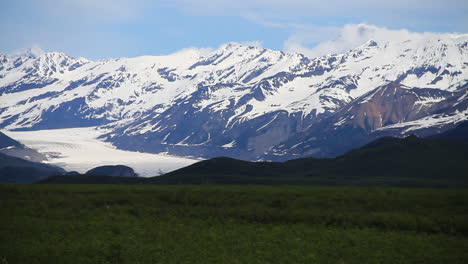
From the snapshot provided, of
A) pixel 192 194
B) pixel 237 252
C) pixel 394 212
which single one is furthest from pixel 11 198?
pixel 394 212

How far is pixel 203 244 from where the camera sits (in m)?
45.9

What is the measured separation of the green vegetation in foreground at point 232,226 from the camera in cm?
4316

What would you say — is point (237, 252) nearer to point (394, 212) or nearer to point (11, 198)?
point (394, 212)

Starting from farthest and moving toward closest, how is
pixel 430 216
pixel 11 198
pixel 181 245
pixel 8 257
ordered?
pixel 11 198 < pixel 430 216 < pixel 181 245 < pixel 8 257

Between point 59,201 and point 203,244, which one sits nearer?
point 203,244

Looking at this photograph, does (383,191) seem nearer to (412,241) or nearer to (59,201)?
(412,241)

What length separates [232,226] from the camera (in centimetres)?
5241

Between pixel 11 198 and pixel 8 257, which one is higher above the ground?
pixel 11 198

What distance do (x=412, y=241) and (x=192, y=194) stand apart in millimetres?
27361

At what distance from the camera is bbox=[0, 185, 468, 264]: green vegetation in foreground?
4316 centimetres

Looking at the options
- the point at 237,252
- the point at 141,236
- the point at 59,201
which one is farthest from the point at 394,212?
the point at 59,201

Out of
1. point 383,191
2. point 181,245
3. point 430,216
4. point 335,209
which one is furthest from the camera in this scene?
point 383,191

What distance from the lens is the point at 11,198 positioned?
6500cm

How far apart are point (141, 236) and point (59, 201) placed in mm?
17270
